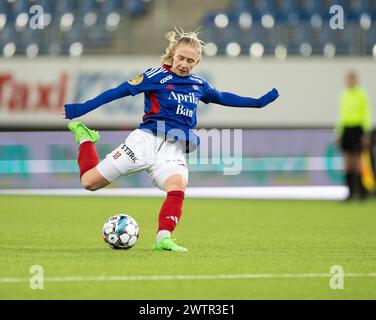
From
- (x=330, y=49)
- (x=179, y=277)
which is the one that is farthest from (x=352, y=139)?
(x=179, y=277)

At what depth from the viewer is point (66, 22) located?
58.0 feet

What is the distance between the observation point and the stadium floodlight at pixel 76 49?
1766 centimetres

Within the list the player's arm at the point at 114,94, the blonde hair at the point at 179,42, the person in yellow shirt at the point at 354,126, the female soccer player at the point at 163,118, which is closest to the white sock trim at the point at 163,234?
the female soccer player at the point at 163,118

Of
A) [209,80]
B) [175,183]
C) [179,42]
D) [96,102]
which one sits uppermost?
[209,80]

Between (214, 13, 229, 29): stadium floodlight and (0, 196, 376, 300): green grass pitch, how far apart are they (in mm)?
5336

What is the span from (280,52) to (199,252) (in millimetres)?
10744

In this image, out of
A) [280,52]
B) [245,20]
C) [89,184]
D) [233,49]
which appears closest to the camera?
[89,184]

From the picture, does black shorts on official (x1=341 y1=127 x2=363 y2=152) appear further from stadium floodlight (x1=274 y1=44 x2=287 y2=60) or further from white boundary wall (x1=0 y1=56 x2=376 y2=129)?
stadium floodlight (x1=274 y1=44 x2=287 y2=60)

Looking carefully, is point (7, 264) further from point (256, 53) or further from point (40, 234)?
point (256, 53)

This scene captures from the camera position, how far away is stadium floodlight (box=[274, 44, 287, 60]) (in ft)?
58.3

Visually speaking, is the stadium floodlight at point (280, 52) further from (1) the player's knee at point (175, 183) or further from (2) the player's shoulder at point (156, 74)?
(1) the player's knee at point (175, 183)

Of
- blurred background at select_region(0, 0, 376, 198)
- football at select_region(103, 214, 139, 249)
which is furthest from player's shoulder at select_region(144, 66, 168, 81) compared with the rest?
blurred background at select_region(0, 0, 376, 198)

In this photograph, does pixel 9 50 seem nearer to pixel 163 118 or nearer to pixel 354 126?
pixel 354 126
